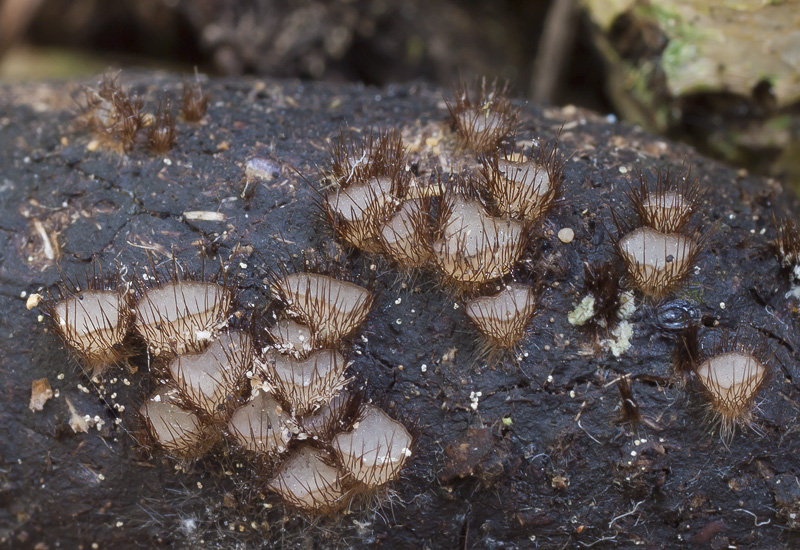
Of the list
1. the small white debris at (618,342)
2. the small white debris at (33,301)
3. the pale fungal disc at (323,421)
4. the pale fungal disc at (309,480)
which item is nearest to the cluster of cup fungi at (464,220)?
the small white debris at (618,342)

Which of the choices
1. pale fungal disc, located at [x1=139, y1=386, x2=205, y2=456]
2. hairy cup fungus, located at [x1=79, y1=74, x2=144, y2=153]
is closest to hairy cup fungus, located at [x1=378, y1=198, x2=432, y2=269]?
pale fungal disc, located at [x1=139, y1=386, x2=205, y2=456]

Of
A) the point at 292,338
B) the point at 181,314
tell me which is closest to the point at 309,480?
the point at 292,338

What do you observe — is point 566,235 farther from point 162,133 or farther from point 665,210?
point 162,133

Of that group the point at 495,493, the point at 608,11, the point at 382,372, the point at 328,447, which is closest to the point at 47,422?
the point at 328,447

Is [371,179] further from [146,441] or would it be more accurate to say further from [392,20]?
[392,20]

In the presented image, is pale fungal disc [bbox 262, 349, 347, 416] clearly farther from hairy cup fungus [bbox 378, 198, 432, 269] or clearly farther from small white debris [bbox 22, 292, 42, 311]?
small white debris [bbox 22, 292, 42, 311]

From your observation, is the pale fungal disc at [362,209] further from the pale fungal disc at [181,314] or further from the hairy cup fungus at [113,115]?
the hairy cup fungus at [113,115]
